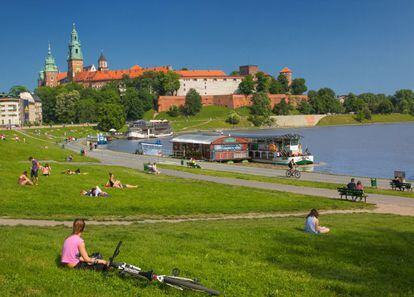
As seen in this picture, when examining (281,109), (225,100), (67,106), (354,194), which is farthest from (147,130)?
(354,194)

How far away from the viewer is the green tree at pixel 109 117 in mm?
132750

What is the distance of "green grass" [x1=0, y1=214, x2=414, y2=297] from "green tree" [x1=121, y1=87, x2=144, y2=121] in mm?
145740

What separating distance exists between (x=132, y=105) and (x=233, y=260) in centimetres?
15118

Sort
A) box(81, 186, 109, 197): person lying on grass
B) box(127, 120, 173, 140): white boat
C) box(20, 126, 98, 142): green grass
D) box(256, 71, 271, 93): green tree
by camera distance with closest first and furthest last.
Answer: box(81, 186, 109, 197): person lying on grass → box(20, 126, 98, 142): green grass → box(127, 120, 173, 140): white boat → box(256, 71, 271, 93): green tree

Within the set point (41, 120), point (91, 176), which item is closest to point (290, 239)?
point (91, 176)

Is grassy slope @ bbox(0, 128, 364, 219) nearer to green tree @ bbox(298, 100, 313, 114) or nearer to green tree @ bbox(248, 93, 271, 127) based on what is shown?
green tree @ bbox(248, 93, 271, 127)

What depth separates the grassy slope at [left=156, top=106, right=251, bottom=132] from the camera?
158m

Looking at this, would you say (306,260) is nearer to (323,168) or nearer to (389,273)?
(389,273)

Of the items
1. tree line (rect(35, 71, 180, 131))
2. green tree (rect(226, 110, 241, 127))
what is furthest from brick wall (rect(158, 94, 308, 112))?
green tree (rect(226, 110, 241, 127))

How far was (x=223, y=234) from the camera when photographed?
46.0 ft

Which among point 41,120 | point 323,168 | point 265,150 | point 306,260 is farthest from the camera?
point 41,120

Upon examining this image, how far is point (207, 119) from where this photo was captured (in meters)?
170

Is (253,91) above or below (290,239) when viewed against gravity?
above

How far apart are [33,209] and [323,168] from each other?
4174cm
